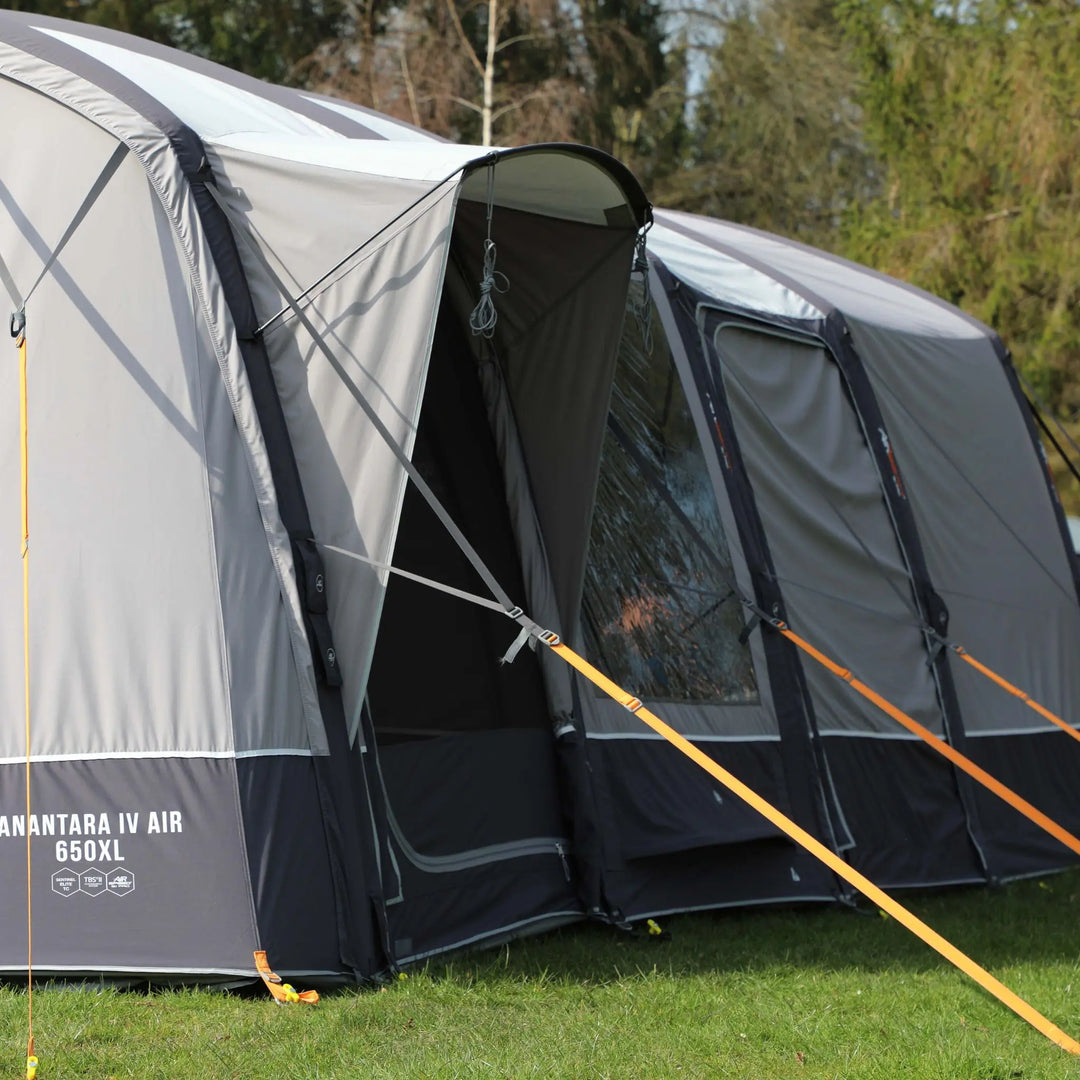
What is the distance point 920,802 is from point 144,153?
3.90 metres

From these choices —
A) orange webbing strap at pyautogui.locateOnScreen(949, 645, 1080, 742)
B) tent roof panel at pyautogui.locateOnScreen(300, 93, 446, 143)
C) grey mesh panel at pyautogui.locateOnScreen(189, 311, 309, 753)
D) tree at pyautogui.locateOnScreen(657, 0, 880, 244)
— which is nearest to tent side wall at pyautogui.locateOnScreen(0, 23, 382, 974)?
grey mesh panel at pyautogui.locateOnScreen(189, 311, 309, 753)

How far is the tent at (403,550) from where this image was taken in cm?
421

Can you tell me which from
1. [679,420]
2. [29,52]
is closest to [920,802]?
[679,420]

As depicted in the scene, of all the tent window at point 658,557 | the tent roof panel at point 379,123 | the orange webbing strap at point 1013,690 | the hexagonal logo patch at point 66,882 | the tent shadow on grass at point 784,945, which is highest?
the tent roof panel at point 379,123

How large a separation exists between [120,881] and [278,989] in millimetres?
511

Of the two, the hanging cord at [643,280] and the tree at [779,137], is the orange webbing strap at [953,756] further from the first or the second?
Result: the tree at [779,137]

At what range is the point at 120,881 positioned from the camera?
4191mm

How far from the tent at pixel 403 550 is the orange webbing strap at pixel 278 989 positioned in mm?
41

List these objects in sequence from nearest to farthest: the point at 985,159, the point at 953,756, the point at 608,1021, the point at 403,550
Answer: the point at 608,1021 → the point at 953,756 → the point at 403,550 → the point at 985,159

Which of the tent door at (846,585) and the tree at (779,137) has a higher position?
the tree at (779,137)

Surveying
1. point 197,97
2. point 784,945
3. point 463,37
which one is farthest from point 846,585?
point 463,37

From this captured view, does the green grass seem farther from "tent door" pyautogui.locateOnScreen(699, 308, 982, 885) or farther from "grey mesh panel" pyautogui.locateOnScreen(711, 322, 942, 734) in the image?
"grey mesh panel" pyautogui.locateOnScreen(711, 322, 942, 734)

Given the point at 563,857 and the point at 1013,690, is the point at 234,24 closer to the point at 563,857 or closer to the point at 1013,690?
the point at 1013,690

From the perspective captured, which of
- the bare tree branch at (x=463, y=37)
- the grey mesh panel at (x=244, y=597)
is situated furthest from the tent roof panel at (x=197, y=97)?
the bare tree branch at (x=463, y=37)
